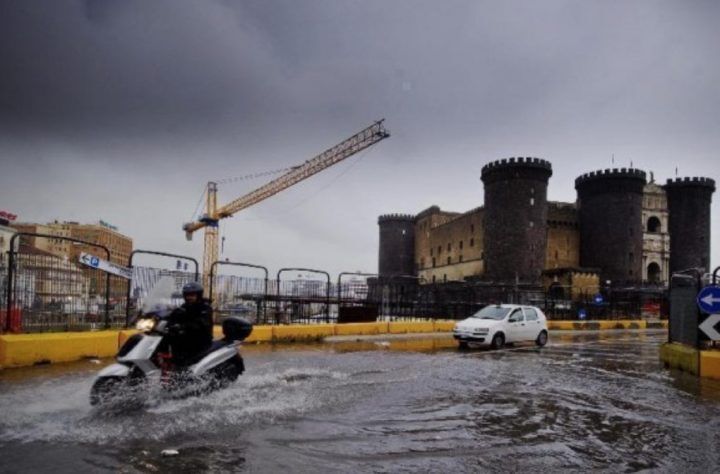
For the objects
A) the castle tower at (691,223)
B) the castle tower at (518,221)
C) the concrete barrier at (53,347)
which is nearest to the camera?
the concrete barrier at (53,347)

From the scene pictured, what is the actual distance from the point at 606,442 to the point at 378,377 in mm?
4895

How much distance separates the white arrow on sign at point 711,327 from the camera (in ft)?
36.0

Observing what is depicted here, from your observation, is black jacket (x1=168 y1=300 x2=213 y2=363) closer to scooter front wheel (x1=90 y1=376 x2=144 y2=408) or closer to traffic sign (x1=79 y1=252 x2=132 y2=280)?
scooter front wheel (x1=90 y1=376 x2=144 y2=408)

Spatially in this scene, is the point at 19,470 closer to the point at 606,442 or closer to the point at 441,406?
the point at 441,406

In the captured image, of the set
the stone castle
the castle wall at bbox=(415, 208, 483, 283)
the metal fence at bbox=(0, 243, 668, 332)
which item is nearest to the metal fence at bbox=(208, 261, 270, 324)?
the metal fence at bbox=(0, 243, 668, 332)

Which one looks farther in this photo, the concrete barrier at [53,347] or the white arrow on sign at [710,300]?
the white arrow on sign at [710,300]

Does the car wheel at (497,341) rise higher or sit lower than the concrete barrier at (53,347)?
lower

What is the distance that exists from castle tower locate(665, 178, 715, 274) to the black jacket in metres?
75.7

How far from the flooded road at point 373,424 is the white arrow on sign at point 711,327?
3.81 ft

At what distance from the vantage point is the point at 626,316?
125 ft

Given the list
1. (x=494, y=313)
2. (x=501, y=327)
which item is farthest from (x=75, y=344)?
(x=494, y=313)

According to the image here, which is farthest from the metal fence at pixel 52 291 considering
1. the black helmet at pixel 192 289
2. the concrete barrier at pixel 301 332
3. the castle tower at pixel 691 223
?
the castle tower at pixel 691 223

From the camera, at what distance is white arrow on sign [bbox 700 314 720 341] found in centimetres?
1099

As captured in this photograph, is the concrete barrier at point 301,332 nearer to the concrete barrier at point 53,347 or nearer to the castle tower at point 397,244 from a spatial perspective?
the concrete barrier at point 53,347
